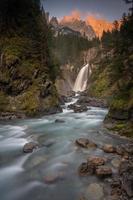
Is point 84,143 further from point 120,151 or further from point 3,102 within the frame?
point 3,102

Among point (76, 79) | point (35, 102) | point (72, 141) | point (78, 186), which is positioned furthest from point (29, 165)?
point (76, 79)

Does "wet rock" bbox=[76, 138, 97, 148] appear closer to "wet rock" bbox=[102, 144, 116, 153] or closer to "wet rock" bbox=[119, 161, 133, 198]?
"wet rock" bbox=[102, 144, 116, 153]

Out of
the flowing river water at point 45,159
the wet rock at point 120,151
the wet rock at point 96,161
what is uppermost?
the wet rock at point 96,161

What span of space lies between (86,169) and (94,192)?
7.33 ft

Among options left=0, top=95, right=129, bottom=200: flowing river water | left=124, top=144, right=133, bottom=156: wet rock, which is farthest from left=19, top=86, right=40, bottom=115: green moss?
left=124, top=144, right=133, bottom=156: wet rock

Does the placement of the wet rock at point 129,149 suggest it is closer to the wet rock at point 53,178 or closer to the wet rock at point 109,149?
the wet rock at point 109,149

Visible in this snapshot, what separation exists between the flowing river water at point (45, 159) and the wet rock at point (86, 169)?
1.12 feet

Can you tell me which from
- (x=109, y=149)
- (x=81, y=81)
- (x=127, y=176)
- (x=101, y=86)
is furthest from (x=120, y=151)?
(x=81, y=81)

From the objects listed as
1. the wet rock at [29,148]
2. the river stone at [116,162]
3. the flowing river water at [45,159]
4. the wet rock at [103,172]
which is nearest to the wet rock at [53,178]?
the flowing river water at [45,159]

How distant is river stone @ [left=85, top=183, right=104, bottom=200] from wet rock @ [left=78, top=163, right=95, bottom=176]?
1182 mm

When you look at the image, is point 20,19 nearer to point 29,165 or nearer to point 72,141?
point 72,141

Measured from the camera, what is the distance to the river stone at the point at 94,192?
10.1 m

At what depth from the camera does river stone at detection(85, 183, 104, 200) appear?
10.1m

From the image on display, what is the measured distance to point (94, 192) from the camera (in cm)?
1059
